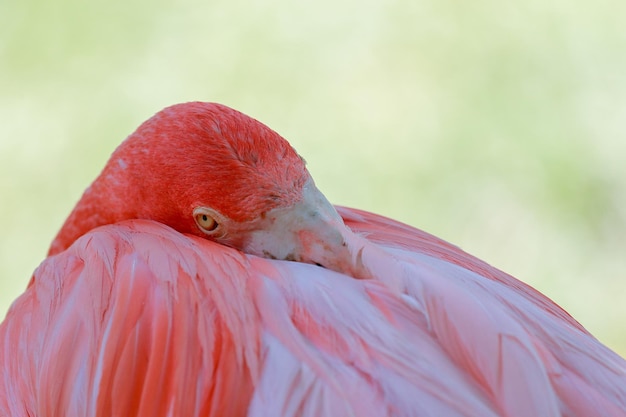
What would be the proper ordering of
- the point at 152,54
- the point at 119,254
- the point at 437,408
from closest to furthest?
the point at 437,408
the point at 119,254
the point at 152,54

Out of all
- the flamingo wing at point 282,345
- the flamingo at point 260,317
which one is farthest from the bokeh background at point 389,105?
the flamingo wing at point 282,345

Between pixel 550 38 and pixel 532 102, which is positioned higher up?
pixel 550 38

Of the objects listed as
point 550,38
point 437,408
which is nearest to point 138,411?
point 437,408

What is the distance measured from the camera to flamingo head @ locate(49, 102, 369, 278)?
4.79 ft

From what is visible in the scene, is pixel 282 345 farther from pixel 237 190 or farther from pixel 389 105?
pixel 389 105

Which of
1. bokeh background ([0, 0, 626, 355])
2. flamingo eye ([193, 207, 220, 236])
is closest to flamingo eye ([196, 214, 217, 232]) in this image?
flamingo eye ([193, 207, 220, 236])

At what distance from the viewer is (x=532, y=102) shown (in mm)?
3553

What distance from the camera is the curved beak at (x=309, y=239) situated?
4.67ft

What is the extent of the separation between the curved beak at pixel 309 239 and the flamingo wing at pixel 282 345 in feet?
0.09

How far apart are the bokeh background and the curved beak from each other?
1.81m

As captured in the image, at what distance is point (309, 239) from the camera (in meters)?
1.45

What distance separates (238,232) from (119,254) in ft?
0.60

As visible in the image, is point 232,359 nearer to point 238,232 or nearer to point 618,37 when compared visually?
point 238,232

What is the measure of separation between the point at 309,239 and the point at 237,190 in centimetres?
13
